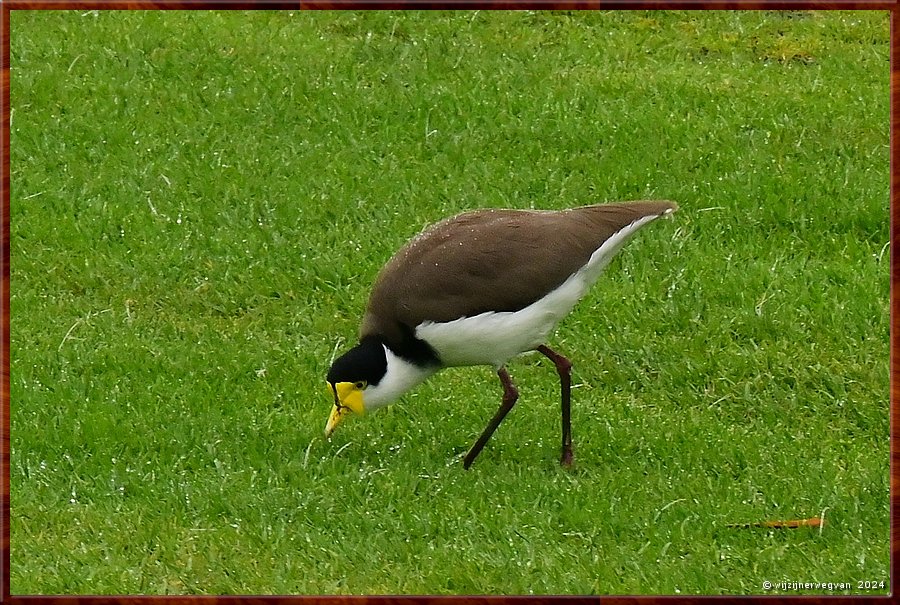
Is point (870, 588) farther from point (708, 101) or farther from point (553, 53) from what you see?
point (553, 53)

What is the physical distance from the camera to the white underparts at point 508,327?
6.53m

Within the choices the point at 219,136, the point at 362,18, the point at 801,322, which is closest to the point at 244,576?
the point at 801,322

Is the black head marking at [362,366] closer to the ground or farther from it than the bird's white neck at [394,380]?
farther from it

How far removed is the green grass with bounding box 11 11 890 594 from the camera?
6.03m

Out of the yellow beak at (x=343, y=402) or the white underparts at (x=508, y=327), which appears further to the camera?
the yellow beak at (x=343, y=402)

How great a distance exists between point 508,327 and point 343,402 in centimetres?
86

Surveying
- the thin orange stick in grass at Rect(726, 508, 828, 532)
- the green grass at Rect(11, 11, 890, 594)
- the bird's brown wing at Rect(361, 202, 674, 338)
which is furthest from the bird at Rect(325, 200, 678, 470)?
the thin orange stick in grass at Rect(726, 508, 828, 532)

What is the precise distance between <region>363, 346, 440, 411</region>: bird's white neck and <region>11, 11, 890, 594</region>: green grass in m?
0.27

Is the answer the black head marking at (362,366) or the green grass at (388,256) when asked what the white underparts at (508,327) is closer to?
the black head marking at (362,366)

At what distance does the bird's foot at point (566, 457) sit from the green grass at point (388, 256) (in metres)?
0.06

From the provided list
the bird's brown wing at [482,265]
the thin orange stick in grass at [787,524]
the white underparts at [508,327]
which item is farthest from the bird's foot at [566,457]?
the thin orange stick in grass at [787,524]

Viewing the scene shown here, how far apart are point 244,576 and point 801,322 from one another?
12.2 ft

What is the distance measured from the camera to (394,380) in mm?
6762

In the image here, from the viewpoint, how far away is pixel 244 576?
226 inches
